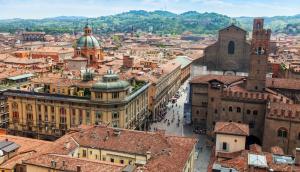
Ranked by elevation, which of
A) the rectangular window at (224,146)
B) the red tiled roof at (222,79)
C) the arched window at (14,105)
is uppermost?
the red tiled roof at (222,79)

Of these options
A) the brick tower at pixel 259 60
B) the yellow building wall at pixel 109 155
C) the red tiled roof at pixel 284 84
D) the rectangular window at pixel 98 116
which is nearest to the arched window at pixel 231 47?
the red tiled roof at pixel 284 84

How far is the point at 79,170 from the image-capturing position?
133 feet

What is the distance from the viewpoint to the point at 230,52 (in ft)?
312

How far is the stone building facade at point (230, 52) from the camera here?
93.5 metres

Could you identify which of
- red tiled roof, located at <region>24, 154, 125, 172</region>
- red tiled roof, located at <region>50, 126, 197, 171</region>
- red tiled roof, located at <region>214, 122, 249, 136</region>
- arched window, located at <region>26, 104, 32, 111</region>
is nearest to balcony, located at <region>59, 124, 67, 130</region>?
arched window, located at <region>26, 104, 32, 111</region>

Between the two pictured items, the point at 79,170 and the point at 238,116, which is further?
the point at 238,116

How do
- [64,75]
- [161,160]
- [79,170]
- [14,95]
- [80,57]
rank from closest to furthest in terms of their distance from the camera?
[79,170] → [161,160] → [14,95] → [64,75] → [80,57]

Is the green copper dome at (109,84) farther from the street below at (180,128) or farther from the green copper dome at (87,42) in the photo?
the green copper dome at (87,42)

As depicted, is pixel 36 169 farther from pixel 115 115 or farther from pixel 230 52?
pixel 230 52

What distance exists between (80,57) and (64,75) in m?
22.7

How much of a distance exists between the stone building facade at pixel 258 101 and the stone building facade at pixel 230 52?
14.1 meters

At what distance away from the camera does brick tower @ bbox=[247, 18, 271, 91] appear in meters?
72.9

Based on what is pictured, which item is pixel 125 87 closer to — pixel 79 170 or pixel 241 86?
pixel 241 86

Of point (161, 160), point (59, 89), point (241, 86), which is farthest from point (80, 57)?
point (161, 160)
